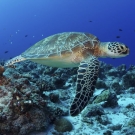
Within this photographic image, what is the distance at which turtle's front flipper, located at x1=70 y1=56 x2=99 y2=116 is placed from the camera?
410 cm

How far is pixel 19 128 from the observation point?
3893 mm

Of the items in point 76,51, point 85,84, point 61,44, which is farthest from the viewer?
point 61,44

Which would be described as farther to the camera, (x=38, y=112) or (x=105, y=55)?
(x=105, y=55)

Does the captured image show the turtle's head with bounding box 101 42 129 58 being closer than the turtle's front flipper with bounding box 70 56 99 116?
No

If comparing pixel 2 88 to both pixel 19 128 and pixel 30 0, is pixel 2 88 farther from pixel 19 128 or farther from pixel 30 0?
pixel 30 0

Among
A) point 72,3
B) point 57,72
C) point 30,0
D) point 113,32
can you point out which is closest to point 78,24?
point 72,3

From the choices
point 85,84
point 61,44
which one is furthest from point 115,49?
point 85,84

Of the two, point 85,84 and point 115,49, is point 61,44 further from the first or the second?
point 85,84

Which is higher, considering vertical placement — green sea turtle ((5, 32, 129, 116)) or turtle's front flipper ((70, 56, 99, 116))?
green sea turtle ((5, 32, 129, 116))

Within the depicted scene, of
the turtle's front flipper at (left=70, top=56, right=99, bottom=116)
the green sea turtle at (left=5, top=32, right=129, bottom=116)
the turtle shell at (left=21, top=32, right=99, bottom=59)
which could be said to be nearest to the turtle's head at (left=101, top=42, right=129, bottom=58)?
the green sea turtle at (left=5, top=32, right=129, bottom=116)

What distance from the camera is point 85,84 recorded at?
460 cm

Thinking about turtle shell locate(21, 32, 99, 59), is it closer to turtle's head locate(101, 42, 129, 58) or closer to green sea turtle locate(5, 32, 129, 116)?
green sea turtle locate(5, 32, 129, 116)

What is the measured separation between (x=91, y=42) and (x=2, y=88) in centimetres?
331

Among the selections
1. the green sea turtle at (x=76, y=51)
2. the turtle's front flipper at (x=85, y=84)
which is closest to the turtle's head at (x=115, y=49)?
the green sea turtle at (x=76, y=51)
